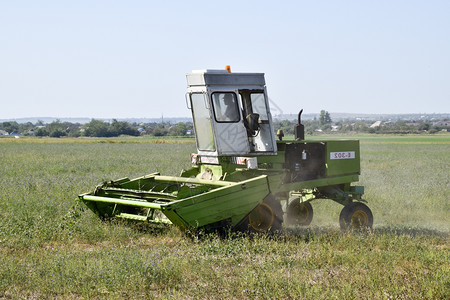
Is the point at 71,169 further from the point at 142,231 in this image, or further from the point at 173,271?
the point at 173,271

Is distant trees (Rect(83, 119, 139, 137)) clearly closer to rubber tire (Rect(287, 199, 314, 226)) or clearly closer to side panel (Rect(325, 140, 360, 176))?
rubber tire (Rect(287, 199, 314, 226))

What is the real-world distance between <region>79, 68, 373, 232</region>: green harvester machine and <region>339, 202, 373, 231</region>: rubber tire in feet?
0.06

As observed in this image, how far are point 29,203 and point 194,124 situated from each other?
14.1 ft

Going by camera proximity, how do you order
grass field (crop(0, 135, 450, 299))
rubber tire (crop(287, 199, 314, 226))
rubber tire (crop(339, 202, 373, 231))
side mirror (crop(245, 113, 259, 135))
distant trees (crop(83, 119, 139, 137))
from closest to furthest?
1. grass field (crop(0, 135, 450, 299))
2. side mirror (crop(245, 113, 259, 135))
3. rubber tire (crop(339, 202, 373, 231))
4. rubber tire (crop(287, 199, 314, 226))
5. distant trees (crop(83, 119, 139, 137))

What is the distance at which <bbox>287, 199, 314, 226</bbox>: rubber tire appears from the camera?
11.5 m

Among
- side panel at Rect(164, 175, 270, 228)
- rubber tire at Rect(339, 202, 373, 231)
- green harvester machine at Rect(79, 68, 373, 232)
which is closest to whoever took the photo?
side panel at Rect(164, 175, 270, 228)

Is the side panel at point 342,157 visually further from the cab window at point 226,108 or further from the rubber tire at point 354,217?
the cab window at point 226,108

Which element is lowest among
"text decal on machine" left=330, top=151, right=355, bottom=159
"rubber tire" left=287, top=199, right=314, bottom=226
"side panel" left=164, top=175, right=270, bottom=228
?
"rubber tire" left=287, top=199, right=314, bottom=226

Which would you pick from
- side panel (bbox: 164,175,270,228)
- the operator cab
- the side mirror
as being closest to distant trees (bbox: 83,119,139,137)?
the operator cab

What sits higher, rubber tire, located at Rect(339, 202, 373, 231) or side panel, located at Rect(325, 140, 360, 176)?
side panel, located at Rect(325, 140, 360, 176)

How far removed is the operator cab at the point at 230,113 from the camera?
29.9ft

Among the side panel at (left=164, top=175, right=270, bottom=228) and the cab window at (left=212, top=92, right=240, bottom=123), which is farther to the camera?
the cab window at (left=212, top=92, right=240, bottom=123)

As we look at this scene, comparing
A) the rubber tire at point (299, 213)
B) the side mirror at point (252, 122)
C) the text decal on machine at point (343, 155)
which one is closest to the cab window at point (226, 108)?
the side mirror at point (252, 122)

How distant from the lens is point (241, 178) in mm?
9562
